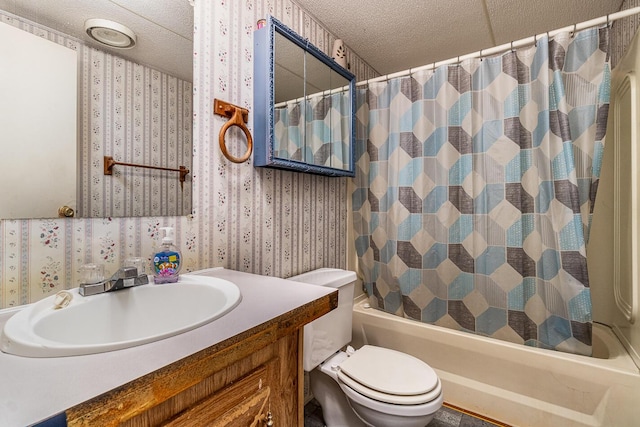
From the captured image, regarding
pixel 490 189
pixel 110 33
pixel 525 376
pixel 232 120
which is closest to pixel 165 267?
pixel 232 120

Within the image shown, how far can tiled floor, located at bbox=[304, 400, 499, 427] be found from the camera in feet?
4.98

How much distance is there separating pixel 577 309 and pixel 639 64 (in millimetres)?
1102

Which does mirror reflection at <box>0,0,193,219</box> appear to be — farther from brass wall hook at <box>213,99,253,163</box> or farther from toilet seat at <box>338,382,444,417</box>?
toilet seat at <box>338,382,444,417</box>

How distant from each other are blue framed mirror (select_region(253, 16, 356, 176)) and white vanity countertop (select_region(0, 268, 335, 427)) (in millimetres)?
837

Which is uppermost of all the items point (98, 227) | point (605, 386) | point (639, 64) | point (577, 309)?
point (639, 64)

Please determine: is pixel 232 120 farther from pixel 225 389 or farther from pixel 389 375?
pixel 389 375

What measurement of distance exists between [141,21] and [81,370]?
104 centimetres

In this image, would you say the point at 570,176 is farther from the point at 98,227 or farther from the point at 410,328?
the point at 98,227

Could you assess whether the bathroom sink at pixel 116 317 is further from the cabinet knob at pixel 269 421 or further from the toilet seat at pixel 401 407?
the toilet seat at pixel 401 407

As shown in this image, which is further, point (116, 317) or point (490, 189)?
point (490, 189)

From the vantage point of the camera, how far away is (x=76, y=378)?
0.43 m

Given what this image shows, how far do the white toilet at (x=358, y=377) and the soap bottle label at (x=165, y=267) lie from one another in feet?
2.19

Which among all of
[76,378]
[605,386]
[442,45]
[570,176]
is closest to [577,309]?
[605,386]

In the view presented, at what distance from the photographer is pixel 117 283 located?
804 mm
